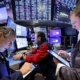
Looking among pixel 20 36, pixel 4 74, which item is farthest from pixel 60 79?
pixel 20 36

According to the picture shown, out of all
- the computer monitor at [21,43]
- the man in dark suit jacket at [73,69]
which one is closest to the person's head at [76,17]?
the man in dark suit jacket at [73,69]

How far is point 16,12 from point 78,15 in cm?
312

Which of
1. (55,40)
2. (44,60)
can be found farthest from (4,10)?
(55,40)

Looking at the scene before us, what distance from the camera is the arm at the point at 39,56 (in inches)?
115

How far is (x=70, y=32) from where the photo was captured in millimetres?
5469

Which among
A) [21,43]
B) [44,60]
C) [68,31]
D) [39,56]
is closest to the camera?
[39,56]

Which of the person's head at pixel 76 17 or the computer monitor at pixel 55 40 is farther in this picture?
the computer monitor at pixel 55 40

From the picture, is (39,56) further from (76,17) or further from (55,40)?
(55,40)

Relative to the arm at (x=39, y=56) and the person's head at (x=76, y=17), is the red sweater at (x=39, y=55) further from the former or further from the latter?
the person's head at (x=76, y=17)

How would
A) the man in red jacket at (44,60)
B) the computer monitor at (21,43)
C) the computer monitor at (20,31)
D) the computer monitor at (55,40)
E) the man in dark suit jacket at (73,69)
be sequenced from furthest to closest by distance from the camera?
the computer monitor at (55,40) < the computer monitor at (20,31) < the computer monitor at (21,43) < the man in red jacket at (44,60) < the man in dark suit jacket at (73,69)

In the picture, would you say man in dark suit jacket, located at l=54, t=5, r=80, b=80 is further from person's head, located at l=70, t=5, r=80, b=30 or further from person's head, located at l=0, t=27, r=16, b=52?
person's head, located at l=0, t=27, r=16, b=52

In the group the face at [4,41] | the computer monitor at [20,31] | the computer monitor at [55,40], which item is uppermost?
the face at [4,41]

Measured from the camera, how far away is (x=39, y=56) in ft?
10.1

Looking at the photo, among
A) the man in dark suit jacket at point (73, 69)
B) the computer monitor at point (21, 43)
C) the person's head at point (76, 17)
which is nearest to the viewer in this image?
the man in dark suit jacket at point (73, 69)
